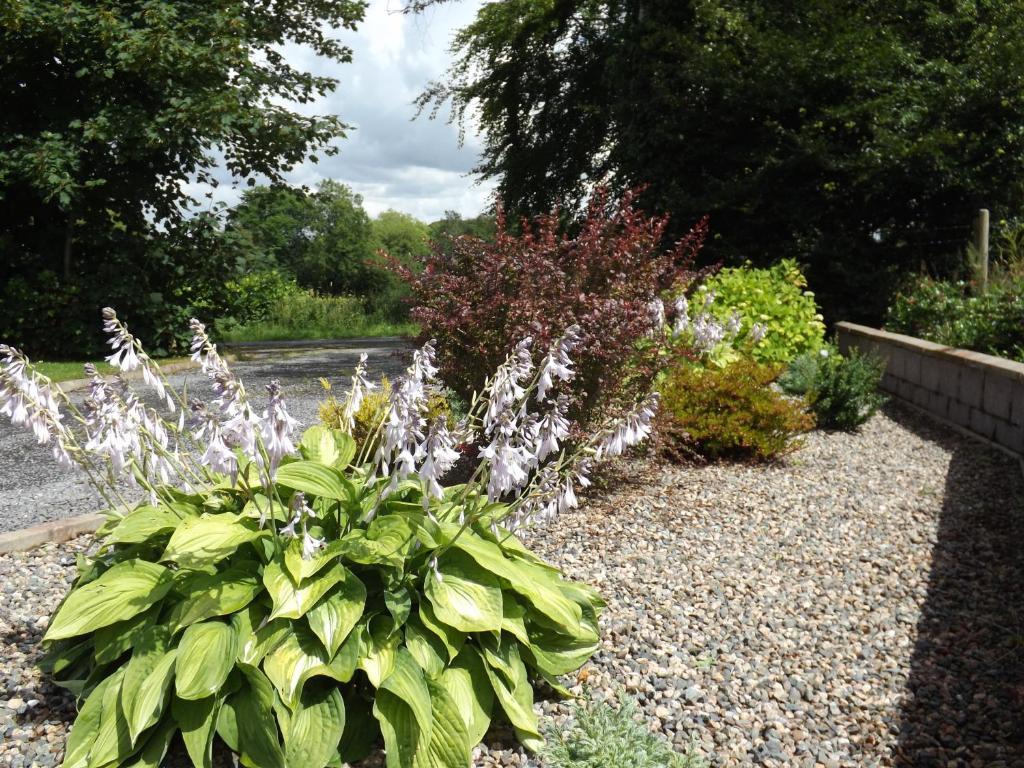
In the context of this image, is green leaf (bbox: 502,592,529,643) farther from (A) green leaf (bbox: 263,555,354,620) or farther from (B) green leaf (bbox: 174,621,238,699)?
(B) green leaf (bbox: 174,621,238,699)

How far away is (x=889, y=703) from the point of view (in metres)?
3.04

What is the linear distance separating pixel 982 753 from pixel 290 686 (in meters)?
2.14

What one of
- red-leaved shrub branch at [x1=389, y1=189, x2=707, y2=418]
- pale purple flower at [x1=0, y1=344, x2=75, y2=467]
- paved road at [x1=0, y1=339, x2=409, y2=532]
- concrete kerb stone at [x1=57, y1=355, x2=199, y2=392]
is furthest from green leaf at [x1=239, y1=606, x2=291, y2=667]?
concrete kerb stone at [x1=57, y1=355, x2=199, y2=392]

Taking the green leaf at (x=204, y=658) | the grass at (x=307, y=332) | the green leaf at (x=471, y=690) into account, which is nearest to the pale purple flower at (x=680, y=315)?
the green leaf at (x=471, y=690)

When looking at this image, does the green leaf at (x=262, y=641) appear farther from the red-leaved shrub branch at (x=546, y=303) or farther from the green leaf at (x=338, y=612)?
the red-leaved shrub branch at (x=546, y=303)

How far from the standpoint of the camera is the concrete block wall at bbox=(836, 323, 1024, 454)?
6.55 meters

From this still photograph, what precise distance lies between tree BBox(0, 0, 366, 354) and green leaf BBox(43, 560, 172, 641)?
9.60 m

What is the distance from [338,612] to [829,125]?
12.5m

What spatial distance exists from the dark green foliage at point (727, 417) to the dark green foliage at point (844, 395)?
1.16 meters

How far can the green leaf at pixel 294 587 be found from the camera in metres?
2.46

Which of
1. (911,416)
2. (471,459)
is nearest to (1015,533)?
(471,459)

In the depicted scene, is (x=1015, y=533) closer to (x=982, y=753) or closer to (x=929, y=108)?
(x=982, y=753)

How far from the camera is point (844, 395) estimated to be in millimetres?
7312

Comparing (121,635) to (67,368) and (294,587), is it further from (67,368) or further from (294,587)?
(67,368)
